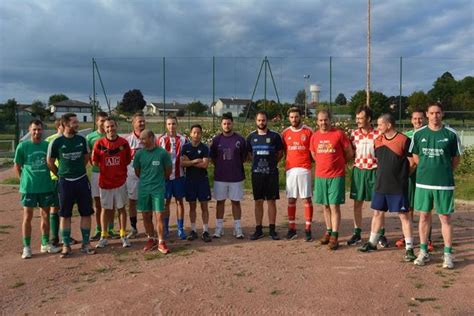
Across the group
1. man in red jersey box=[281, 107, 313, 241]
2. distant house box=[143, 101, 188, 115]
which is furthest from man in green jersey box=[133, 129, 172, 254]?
distant house box=[143, 101, 188, 115]

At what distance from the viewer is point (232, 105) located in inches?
993

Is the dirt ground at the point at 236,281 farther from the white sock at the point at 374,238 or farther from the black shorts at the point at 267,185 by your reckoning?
the black shorts at the point at 267,185

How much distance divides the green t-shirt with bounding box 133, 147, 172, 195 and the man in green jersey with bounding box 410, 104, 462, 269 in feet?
11.1

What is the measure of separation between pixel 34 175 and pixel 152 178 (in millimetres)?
1608

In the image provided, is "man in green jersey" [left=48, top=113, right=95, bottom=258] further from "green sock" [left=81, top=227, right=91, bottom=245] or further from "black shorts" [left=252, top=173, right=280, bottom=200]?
"black shorts" [left=252, top=173, right=280, bottom=200]

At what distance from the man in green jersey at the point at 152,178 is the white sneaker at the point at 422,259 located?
330cm

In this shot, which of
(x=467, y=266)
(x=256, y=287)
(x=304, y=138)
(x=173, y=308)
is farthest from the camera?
(x=304, y=138)

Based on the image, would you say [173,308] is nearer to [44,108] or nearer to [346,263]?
Answer: [346,263]

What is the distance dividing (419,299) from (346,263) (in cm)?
129

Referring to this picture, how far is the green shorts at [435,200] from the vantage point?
5539mm

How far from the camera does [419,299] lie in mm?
4543

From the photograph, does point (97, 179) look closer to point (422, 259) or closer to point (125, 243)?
point (125, 243)

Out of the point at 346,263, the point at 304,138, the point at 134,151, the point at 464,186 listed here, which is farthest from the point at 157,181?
the point at 464,186

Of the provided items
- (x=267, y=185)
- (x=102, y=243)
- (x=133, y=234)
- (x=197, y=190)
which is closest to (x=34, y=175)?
(x=102, y=243)
